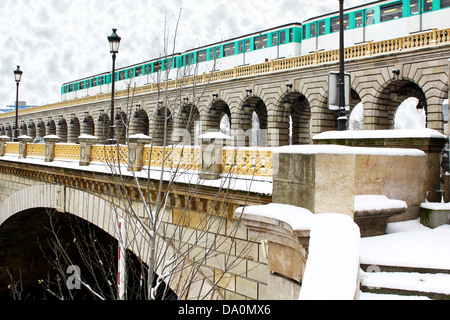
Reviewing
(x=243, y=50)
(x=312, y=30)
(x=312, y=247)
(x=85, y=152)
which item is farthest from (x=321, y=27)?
(x=312, y=247)

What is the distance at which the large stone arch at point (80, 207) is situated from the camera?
1023 centimetres

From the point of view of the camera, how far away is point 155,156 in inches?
441

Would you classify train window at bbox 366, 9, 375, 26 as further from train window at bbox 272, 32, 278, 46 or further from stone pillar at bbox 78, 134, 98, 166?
stone pillar at bbox 78, 134, 98, 166

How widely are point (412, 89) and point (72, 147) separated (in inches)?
979

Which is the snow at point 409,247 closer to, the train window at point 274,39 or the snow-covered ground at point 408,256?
the snow-covered ground at point 408,256

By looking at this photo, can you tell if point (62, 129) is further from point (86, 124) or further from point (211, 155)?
point (211, 155)

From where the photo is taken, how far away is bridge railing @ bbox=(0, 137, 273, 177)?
839cm

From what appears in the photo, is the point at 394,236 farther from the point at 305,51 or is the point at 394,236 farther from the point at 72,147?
the point at 305,51

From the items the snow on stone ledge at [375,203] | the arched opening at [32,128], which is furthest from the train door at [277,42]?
the arched opening at [32,128]

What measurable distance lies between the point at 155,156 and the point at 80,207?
4370 mm

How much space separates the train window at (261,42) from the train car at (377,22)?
11.0 ft

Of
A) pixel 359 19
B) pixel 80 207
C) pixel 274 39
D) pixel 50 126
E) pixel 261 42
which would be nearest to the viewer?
pixel 80 207

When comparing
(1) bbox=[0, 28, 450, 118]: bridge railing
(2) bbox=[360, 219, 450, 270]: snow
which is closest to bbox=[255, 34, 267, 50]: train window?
(1) bbox=[0, 28, 450, 118]: bridge railing

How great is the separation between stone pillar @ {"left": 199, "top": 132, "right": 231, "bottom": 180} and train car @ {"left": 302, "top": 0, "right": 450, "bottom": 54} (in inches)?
745
